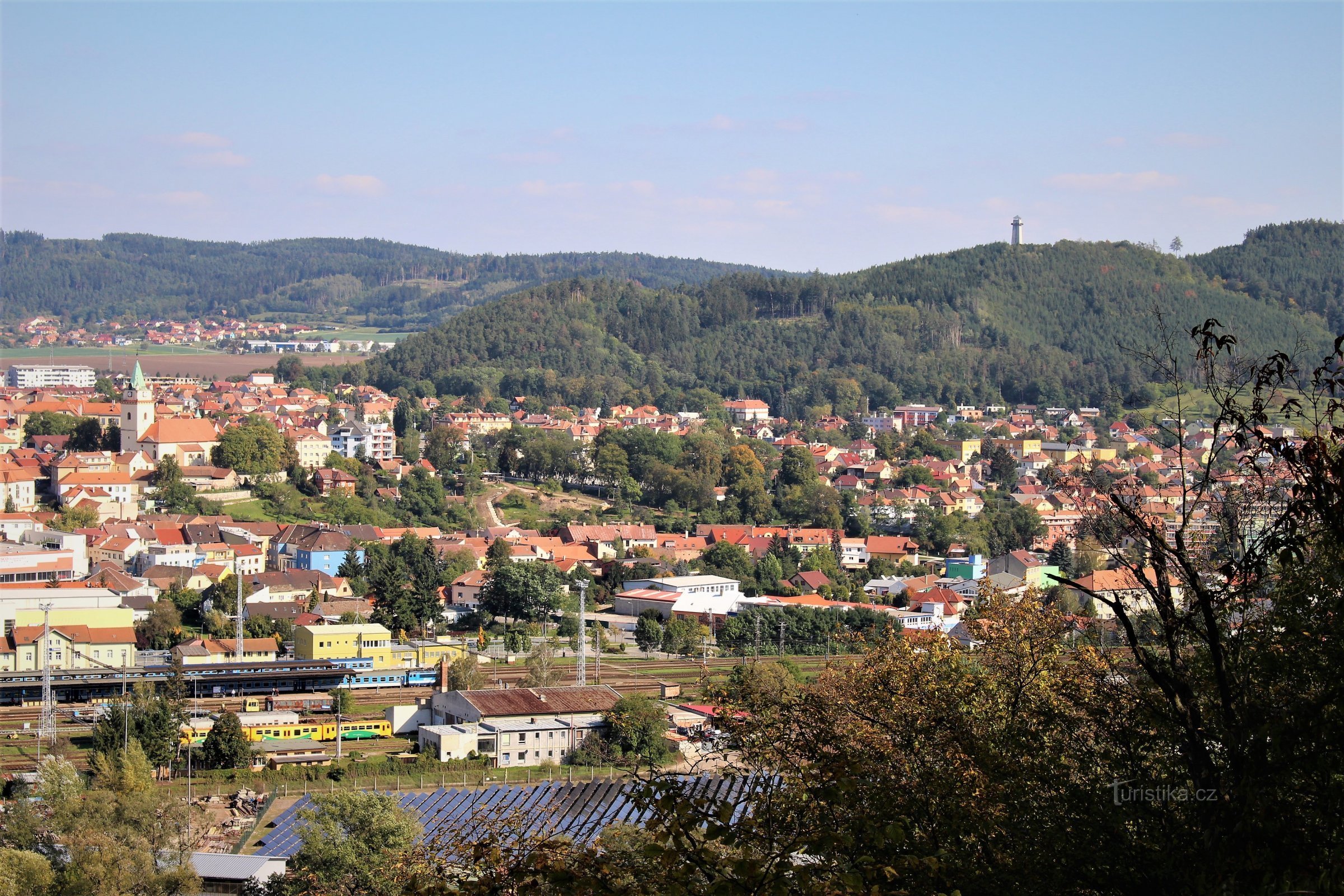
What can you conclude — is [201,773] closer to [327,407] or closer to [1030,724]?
[1030,724]

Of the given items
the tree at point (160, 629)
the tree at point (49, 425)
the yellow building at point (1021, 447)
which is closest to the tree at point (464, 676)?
the tree at point (160, 629)

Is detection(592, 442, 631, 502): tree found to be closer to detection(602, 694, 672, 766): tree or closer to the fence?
detection(602, 694, 672, 766): tree

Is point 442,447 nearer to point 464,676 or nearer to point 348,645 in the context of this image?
point 348,645

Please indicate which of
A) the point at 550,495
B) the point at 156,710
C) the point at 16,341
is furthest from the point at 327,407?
the point at 16,341

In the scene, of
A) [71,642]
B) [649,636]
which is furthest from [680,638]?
[71,642]

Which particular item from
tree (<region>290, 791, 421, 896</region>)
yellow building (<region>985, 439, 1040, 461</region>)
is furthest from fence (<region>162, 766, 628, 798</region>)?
yellow building (<region>985, 439, 1040, 461</region>)

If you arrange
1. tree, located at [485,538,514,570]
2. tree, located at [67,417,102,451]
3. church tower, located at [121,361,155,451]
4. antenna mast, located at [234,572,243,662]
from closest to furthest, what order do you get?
antenna mast, located at [234,572,243,662], tree, located at [485,538,514,570], church tower, located at [121,361,155,451], tree, located at [67,417,102,451]
